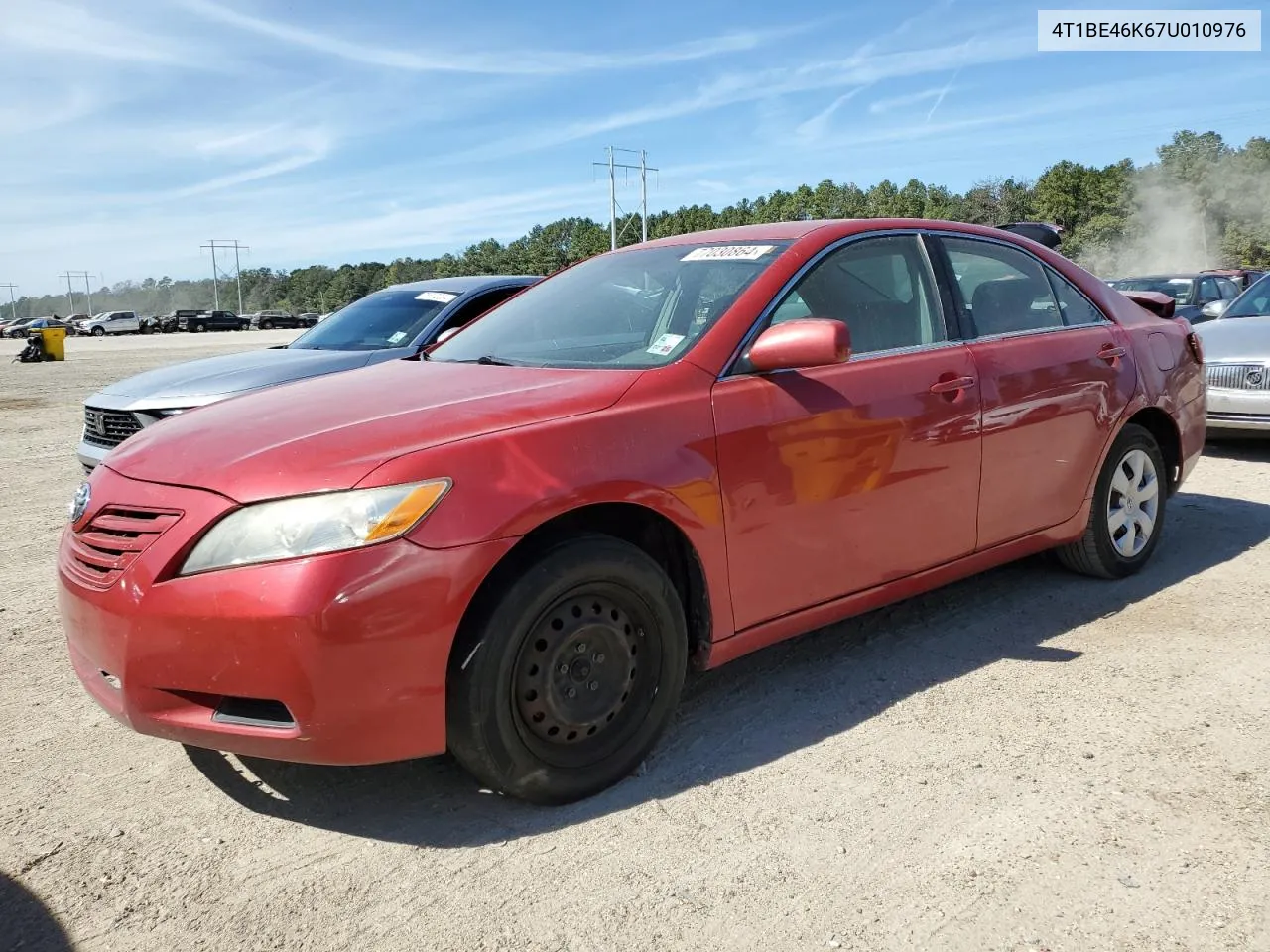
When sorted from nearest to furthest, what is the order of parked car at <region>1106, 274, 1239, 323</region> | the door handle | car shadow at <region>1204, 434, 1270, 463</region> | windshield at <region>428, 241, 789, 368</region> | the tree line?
windshield at <region>428, 241, 789, 368</region> < the door handle < car shadow at <region>1204, 434, 1270, 463</region> < parked car at <region>1106, 274, 1239, 323</region> < the tree line

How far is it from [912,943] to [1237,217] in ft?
229

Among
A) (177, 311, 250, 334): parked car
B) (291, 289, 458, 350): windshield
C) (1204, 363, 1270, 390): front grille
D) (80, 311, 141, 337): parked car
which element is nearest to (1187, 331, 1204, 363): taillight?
(1204, 363, 1270, 390): front grille

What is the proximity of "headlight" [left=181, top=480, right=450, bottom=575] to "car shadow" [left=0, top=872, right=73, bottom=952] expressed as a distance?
846mm

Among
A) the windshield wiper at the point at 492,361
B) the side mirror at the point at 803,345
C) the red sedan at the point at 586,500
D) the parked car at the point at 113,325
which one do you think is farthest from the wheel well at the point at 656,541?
the parked car at the point at 113,325

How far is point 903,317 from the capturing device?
3.68 m

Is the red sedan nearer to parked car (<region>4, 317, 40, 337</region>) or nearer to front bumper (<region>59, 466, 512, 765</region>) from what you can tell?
front bumper (<region>59, 466, 512, 765</region>)

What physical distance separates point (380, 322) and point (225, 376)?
4.56 ft

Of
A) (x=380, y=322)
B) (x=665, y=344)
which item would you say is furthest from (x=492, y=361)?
(x=380, y=322)

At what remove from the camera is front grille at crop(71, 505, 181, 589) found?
251cm

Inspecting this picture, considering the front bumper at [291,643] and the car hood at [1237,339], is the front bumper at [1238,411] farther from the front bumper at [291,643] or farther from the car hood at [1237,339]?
the front bumper at [291,643]

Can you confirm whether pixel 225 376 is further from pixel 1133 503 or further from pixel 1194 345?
pixel 1194 345

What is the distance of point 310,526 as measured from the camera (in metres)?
2.36

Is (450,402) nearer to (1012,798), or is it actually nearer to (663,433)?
(663,433)

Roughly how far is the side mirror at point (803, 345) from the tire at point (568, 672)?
0.75 m
